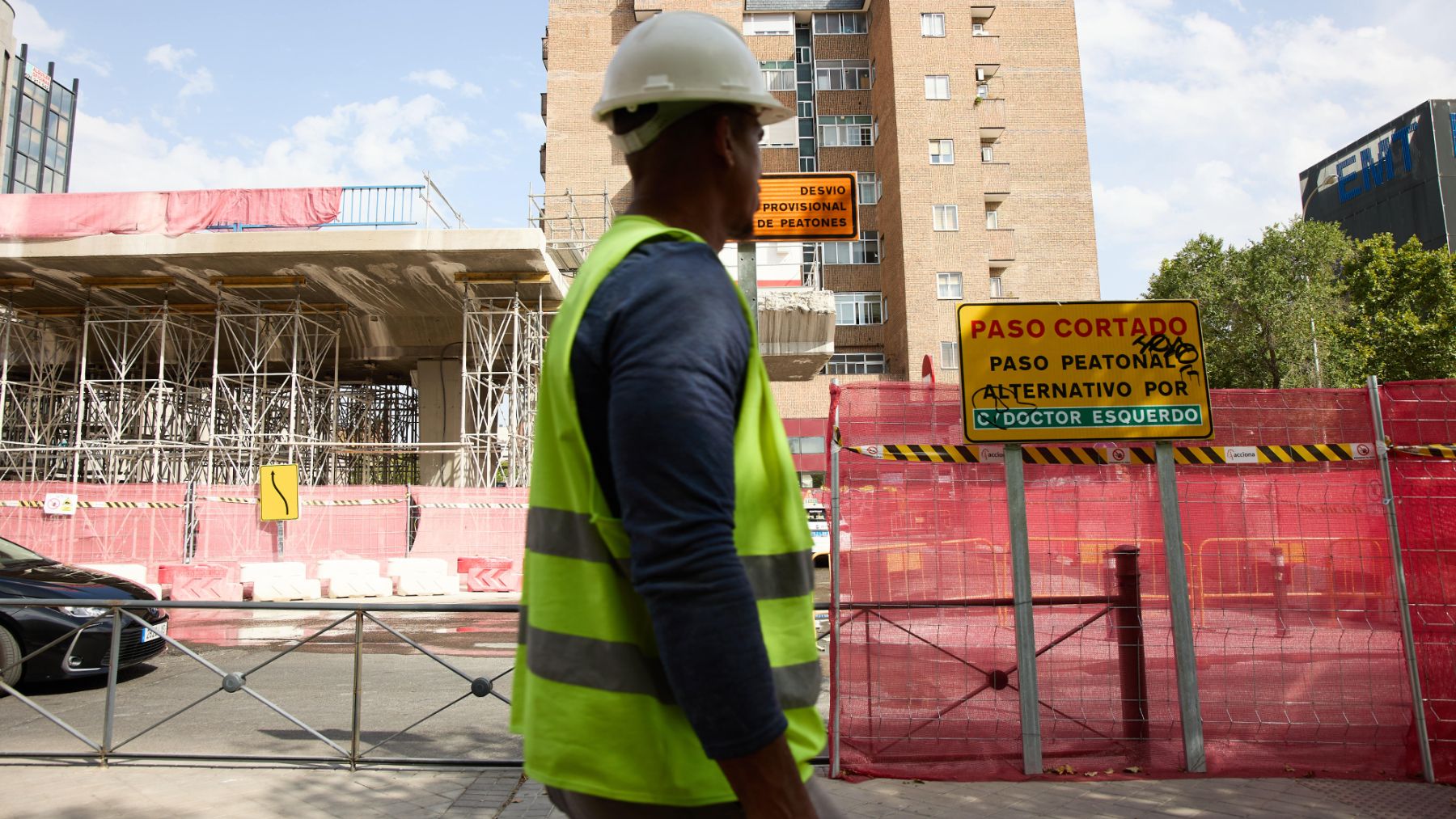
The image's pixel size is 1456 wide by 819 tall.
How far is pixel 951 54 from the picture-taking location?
140 ft

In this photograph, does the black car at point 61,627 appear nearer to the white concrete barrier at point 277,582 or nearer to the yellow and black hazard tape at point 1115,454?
the yellow and black hazard tape at point 1115,454

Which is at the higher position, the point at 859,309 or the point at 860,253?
the point at 860,253

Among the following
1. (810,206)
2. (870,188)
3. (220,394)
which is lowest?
(810,206)

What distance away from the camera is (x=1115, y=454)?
18.6 feet

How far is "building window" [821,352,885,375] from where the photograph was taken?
44.7 meters

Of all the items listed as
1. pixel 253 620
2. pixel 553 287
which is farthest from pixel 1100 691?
pixel 553 287

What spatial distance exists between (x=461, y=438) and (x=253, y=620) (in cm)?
826

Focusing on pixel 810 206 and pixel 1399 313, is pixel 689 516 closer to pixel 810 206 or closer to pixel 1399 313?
pixel 810 206

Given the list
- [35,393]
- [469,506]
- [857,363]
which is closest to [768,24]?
[857,363]

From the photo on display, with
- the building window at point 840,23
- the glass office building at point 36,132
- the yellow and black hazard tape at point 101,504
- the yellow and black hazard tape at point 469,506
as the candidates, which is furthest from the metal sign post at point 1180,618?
the glass office building at point 36,132

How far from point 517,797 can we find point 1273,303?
40.1m

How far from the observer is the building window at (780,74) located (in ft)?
146

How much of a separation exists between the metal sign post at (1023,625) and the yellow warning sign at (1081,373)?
297 millimetres

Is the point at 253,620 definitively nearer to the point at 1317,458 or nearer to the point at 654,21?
the point at 1317,458
